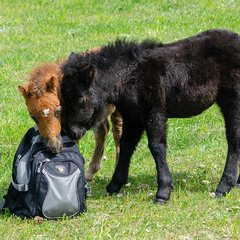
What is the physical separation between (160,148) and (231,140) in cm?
106

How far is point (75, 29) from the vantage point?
46.8 feet

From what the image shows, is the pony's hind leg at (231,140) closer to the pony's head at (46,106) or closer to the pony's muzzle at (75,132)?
the pony's muzzle at (75,132)

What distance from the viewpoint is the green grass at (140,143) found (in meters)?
5.04

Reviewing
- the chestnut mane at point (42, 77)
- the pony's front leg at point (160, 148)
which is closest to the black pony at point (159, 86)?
the pony's front leg at point (160, 148)

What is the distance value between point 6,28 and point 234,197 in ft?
36.1

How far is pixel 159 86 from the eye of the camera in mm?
5684

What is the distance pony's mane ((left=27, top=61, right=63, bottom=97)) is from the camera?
18.2 ft

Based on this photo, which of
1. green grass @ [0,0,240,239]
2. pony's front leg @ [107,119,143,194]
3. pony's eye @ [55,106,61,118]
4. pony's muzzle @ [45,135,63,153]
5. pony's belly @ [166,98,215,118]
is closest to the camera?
green grass @ [0,0,240,239]

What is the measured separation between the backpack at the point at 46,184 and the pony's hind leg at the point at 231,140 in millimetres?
1944

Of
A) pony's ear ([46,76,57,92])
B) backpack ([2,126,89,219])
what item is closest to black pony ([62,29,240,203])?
pony's ear ([46,76,57,92])

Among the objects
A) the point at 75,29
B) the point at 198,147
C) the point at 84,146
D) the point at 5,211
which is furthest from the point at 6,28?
the point at 5,211

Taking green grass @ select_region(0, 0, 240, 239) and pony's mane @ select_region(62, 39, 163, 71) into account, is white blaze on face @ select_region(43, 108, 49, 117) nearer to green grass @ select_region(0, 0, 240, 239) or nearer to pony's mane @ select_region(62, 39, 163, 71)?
pony's mane @ select_region(62, 39, 163, 71)

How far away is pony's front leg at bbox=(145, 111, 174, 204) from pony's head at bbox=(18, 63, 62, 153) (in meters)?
1.22

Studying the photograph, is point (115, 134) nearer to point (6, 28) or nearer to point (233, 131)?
point (233, 131)
